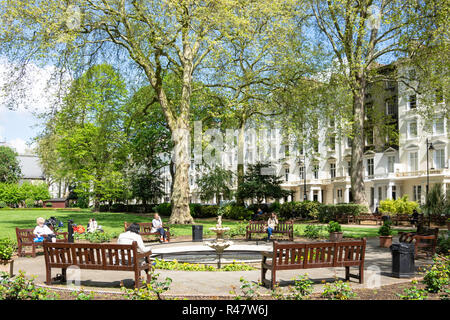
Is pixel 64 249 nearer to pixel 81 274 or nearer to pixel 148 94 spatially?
pixel 81 274

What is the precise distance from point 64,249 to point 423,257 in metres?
10.0

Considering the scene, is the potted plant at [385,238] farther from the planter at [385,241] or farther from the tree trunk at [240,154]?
the tree trunk at [240,154]

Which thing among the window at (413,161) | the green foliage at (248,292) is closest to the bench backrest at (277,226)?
the green foliage at (248,292)

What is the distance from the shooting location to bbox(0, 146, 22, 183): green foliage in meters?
81.9

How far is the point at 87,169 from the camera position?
44125 millimetres

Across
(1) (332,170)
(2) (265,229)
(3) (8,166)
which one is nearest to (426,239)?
(2) (265,229)

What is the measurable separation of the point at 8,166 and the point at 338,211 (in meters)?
74.3

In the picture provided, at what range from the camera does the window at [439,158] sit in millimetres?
44562

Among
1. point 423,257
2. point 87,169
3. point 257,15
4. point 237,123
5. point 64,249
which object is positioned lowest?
point 423,257

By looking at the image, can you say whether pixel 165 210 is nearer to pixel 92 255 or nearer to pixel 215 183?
pixel 215 183

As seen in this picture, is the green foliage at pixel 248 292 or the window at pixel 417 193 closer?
the green foliage at pixel 248 292

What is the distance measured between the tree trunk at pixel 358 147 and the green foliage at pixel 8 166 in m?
73.6
